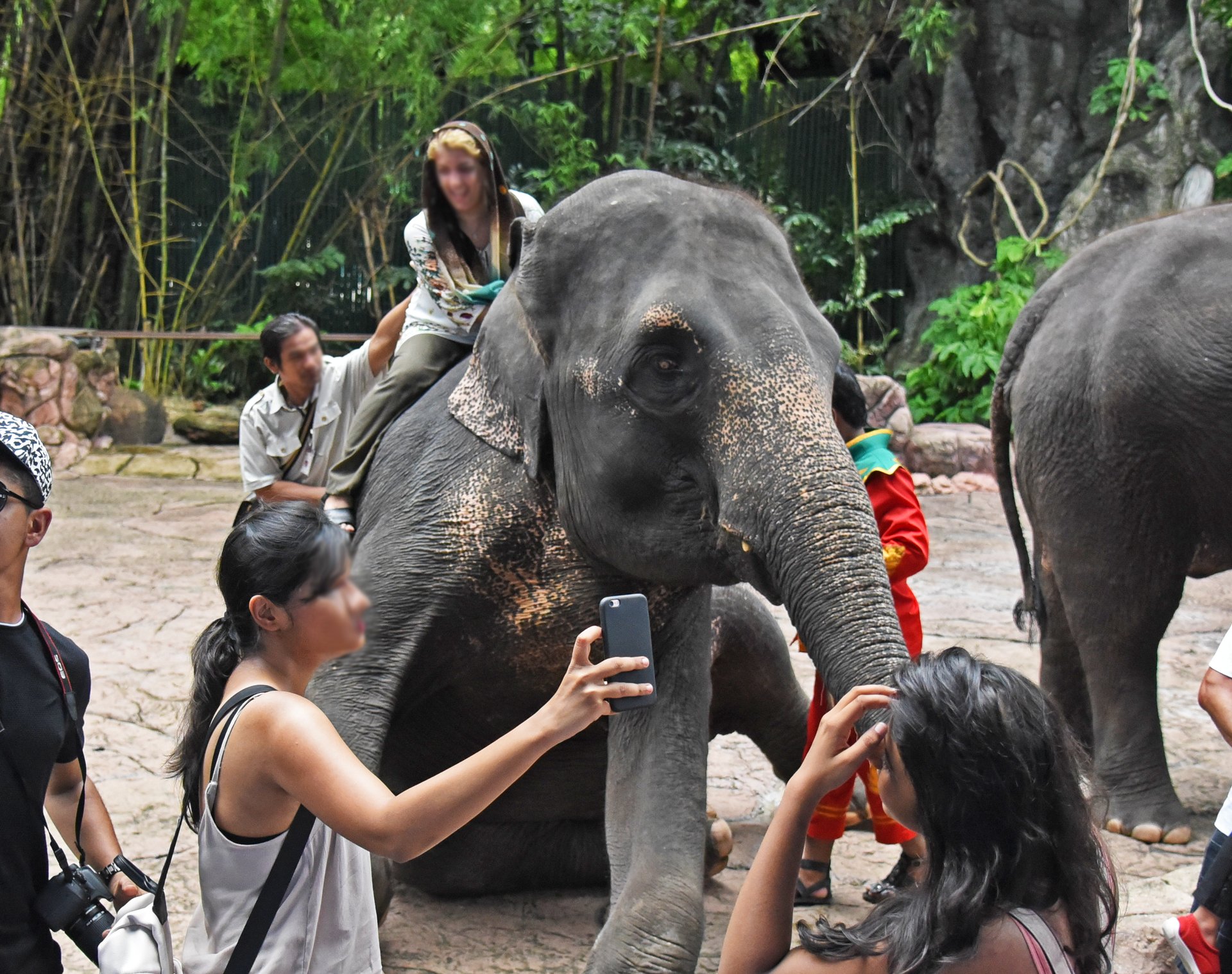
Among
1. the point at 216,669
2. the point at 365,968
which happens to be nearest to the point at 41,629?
the point at 216,669

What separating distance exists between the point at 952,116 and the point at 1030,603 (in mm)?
10650

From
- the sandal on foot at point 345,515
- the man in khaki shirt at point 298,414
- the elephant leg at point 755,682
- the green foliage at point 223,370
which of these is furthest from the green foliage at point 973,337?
the sandal on foot at point 345,515

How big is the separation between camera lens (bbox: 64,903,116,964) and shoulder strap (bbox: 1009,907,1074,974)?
1.30 meters

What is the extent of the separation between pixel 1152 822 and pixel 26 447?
3294 millimetres

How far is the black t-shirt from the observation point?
6.86 ft

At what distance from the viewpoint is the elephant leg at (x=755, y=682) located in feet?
12.2

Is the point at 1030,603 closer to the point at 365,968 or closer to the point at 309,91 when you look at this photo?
the point at 365,968

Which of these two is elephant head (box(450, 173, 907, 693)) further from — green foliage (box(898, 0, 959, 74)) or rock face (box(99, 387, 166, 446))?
green foliage (box(898, 0, 959, 74))

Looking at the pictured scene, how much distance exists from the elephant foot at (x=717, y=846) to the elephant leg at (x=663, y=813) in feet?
1.63

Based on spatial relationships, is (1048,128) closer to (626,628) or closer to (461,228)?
(461,228)

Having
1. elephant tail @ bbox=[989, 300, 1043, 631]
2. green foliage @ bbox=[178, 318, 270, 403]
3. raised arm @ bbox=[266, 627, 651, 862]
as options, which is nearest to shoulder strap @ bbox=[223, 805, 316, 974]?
raised arm @ bbox=[266, 627, 651, 862]

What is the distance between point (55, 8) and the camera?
11594 millimetres

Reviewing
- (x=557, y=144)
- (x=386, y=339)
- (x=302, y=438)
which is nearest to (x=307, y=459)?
(x=302, y=438)

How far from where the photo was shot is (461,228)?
3.55 metres
